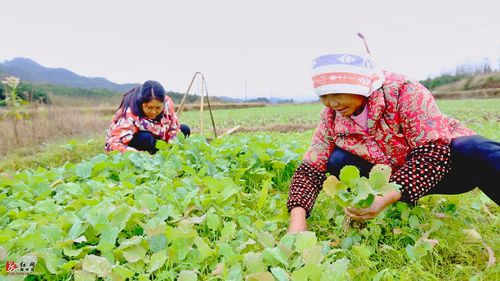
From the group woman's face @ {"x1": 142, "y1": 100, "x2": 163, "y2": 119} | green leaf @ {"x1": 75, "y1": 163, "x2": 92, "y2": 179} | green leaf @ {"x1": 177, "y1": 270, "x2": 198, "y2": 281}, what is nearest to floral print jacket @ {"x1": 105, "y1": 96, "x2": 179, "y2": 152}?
woman's face @ {"x1": 142, "y1": 100, "x2": 163, "y2": 119}

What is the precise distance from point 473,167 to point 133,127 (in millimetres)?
2828

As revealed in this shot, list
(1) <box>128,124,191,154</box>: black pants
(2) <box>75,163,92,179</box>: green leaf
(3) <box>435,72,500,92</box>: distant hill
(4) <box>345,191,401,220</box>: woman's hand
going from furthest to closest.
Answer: (3) <box>435,72,500,92</box>: distant hill, (1) <box>128,124,191,154</box>: black pants, (2) <box>75,163,92,179</box>: green leaf, (4) <box>345,191,401,220</box>: woman's hand

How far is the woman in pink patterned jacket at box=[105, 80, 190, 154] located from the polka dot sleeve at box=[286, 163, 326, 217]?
1.94 metres

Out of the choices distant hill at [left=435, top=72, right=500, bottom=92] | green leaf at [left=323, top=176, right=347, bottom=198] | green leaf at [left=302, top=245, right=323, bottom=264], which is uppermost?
distant hill at [left=435, top=72, right=500, bottom=92]

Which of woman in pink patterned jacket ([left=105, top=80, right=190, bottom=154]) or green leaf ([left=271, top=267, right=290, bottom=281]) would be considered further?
woman in pink patterned jacket ([left=105, top=80, right=190, bottom=154])

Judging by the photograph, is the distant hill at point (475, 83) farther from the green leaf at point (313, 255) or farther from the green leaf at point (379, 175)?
the green leaf at point (313, 255)

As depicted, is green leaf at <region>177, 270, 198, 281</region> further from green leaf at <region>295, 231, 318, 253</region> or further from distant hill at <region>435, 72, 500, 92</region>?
distant hill at <region>435, 72, 500, 92</region>

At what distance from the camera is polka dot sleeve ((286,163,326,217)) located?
171 cm

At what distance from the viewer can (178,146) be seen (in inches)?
123

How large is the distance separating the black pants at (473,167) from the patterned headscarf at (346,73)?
411 millimetres

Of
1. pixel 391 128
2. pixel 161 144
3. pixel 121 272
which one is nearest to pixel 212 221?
pixel 121 272

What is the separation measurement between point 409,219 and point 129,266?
113cm

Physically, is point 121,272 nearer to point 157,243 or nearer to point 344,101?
point 157,243

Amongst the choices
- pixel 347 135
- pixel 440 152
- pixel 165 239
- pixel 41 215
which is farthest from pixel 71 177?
pixel 440 152
